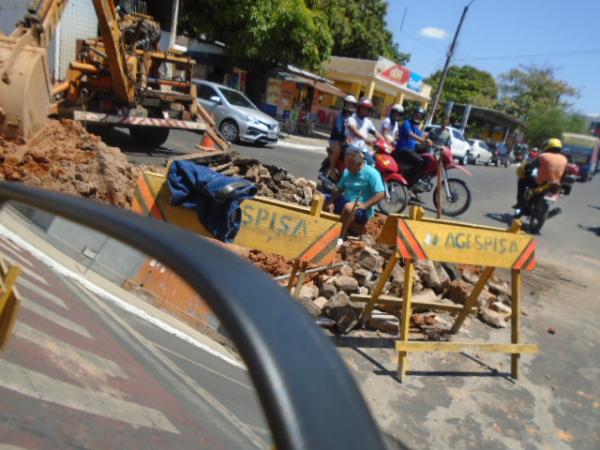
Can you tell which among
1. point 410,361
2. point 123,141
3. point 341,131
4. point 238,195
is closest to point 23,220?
point 238,195

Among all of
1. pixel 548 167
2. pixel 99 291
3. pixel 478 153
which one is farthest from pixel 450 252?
pixel 478 153

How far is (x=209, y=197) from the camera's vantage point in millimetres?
3664

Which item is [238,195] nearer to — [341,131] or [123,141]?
[341,131]

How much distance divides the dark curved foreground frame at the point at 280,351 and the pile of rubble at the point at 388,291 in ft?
12.1

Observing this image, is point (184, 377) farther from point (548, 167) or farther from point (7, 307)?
point (548, 167)

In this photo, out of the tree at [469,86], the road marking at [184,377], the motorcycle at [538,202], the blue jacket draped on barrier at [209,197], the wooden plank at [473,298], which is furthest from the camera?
the tree at [469,86]

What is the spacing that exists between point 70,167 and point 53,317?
4836 millimetres

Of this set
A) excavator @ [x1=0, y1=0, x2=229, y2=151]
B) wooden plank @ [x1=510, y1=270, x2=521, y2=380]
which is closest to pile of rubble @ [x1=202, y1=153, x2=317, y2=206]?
excavator @ [x1=0, y1=0, x2=229, y2=151]

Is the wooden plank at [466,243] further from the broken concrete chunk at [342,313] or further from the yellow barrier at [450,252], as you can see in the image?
the broken concrete chunk at [342,313]

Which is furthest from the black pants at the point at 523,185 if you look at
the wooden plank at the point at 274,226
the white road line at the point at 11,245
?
the white road line at the point at 11,245

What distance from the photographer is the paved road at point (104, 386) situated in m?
1.13

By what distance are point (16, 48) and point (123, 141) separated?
4.88 meters

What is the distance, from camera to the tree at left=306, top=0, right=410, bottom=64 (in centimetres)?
2642

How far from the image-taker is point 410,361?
4219 millimetres
